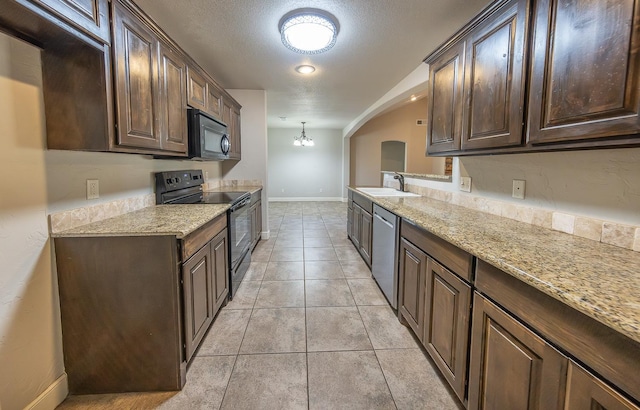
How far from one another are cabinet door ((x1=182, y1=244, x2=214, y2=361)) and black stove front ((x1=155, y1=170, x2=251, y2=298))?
506mm

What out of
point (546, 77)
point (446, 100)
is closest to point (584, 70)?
point (546, 77)

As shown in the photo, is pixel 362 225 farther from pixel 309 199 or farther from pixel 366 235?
pixel 309 199

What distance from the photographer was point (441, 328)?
1.52m

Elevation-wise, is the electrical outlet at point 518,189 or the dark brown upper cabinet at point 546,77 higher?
the dark brown upper cabinet at point 546,77

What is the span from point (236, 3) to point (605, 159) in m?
2.34

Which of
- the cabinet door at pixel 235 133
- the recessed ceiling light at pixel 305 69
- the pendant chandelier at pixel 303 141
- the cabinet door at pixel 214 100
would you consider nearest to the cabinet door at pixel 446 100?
the recessed ceiling light at pixel 305 69

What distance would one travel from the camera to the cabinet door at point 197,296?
161cm

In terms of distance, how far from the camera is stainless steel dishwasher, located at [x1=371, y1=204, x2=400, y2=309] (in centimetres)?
222

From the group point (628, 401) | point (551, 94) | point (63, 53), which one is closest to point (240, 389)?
point (628, 401)

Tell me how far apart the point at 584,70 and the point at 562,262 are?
0.73 m

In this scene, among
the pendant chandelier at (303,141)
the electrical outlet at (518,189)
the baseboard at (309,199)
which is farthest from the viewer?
the baseboard at (309,199)

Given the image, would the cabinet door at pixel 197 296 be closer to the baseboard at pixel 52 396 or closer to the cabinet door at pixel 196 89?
the baseboard at pixel 52 396

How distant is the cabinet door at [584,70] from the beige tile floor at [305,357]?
1.43 metres


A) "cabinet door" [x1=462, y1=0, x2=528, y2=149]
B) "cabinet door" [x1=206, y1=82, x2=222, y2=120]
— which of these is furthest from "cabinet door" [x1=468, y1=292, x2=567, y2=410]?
"cabinet door" [x1=206, y1=82, x2=222, y2=120]
